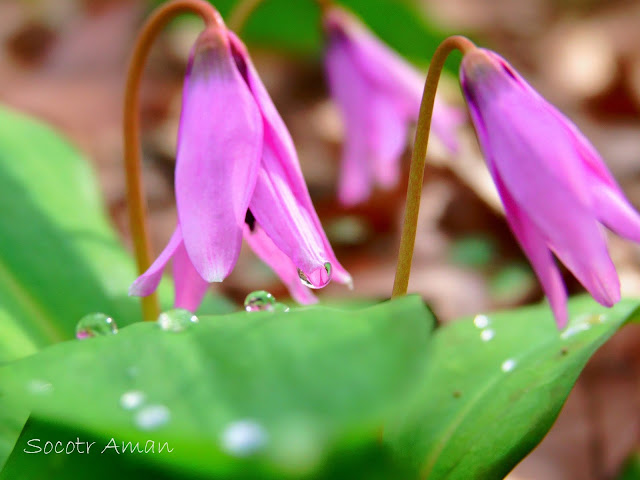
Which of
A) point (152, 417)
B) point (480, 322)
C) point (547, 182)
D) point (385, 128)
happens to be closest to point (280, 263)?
point (480, 322)

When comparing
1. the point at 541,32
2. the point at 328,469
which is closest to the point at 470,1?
the point at 541,32

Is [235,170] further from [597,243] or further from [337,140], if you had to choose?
[337,140]

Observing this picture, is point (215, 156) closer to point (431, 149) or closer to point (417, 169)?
point (417, 169)

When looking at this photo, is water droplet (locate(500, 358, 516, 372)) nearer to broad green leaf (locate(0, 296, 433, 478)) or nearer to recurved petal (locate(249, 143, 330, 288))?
recurved petal (locate(249, 143, 330, 288))

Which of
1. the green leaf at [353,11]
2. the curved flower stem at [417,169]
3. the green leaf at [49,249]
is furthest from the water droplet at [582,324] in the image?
the green leaf at [353,11]

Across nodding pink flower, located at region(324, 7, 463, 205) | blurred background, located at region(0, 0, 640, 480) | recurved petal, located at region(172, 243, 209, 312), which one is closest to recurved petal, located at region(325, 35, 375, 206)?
nodding pink flower, located at region(324, 7, 463, 205)
